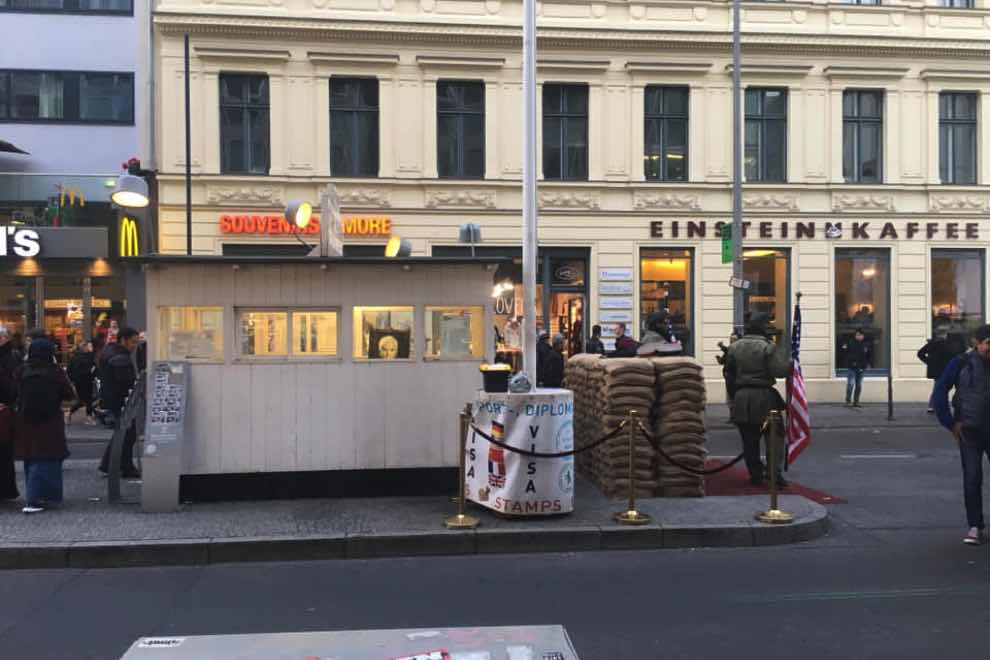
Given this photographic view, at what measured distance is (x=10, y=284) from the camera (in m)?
20.8

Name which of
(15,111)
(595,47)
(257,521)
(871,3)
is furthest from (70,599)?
(871,3)

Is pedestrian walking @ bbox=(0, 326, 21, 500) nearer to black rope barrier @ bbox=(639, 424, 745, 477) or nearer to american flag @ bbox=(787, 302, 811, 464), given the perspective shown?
black rope barrier @ bbox=(639, 424, 745, 477)

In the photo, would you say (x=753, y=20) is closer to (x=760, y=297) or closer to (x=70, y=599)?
(x=760, y=297)

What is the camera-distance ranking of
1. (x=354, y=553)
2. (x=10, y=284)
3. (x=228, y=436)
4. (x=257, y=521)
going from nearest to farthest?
(x=354, y=553) → (x=257, y=521) → (x=228, y=436) → (x=10, y=284)

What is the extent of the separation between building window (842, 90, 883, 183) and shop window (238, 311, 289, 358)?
55.1 ft

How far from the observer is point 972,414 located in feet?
23.8

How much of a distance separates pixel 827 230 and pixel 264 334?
52.9ft

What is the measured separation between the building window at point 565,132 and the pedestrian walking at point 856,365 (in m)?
7.57

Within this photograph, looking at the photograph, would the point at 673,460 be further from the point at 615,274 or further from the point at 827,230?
the point at 827,230

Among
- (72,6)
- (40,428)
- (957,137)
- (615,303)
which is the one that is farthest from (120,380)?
(957,137)

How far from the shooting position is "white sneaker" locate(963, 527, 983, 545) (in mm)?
7340

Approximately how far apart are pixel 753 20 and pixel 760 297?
22.4 ft

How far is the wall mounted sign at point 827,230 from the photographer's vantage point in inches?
795

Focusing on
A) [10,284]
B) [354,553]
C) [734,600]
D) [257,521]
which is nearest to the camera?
[734,600]
